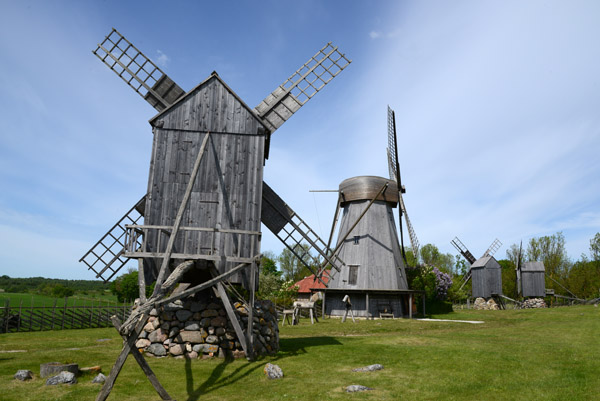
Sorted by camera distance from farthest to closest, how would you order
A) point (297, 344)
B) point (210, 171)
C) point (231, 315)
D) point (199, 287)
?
point (297, 344)
point (210, 171)
point (231, 315)
point (199, 287)

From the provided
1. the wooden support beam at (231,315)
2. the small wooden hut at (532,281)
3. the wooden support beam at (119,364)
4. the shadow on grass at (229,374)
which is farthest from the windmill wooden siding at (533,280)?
the wooden support beam at (119,364)

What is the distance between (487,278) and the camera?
4422 centimetres

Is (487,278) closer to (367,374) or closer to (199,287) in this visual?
(367,374)

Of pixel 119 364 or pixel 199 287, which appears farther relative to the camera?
pixel 199 287

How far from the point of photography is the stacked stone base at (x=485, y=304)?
43.6 meters

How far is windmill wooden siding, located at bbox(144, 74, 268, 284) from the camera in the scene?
12.9 m

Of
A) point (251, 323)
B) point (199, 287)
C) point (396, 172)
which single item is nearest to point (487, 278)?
point (396, 172)

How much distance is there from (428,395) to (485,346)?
6.75 meters

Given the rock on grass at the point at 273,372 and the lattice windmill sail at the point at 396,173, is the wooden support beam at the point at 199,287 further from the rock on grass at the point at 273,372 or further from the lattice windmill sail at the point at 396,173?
the lattice windmill sail at the point at 396,173

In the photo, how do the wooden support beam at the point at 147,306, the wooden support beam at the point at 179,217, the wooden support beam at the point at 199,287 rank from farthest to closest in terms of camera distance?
the wooden support beam at the point at 179,217, the wooden support beam at the point at 199,287, the wooden support beam at the point at 147,306

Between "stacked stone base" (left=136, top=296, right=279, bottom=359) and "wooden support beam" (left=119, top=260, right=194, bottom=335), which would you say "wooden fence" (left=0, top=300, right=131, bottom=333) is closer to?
"stacked stone base" (left=136, top=296, right=279, bottom=359)

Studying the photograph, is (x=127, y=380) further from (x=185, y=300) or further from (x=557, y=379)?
(x=557, y=379)

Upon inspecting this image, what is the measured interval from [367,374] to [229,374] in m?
3.44

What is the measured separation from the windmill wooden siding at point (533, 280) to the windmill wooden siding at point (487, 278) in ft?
13.4
